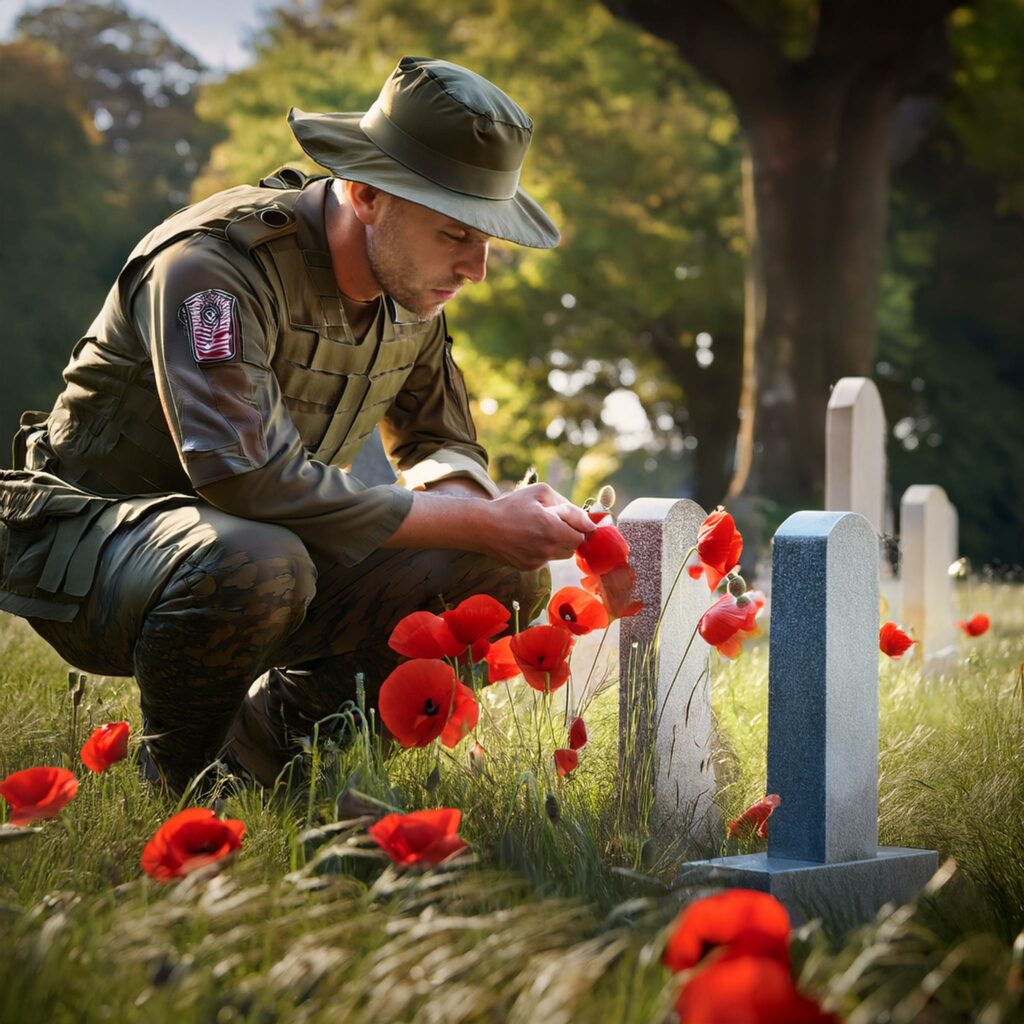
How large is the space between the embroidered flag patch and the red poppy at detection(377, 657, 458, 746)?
2.41 feet

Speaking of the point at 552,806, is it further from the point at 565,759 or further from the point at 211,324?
the point at 211,324

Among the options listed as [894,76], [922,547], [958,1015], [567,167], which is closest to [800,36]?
[894,76]

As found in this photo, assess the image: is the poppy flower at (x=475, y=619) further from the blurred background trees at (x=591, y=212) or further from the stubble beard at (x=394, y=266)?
the blurred background trees at (x=591, y=212)

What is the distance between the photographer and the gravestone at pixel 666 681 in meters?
2.71

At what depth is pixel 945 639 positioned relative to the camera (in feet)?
21.5

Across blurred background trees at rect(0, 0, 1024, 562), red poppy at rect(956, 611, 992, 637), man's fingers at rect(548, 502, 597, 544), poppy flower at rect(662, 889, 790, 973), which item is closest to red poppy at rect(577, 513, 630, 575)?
man's fingers at rect(548, 502, 597, 544)

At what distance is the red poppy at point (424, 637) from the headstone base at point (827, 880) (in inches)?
22.3

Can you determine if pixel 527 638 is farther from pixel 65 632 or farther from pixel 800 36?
pixel 800 36

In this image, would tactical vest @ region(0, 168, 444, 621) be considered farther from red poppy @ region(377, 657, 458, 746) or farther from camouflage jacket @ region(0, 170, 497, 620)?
red poppy @ region(377, 657, 458, 746)

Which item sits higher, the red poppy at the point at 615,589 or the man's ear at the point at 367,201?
the man's ear at the point at 367,201

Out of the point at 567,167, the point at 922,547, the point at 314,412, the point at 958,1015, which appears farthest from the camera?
the point at 567,167

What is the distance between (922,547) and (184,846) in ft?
16.8

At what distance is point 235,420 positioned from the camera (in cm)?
256

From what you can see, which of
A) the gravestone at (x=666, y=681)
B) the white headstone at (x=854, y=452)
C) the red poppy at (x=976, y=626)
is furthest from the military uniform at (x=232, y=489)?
the white headstone at (x=854, y=452)
